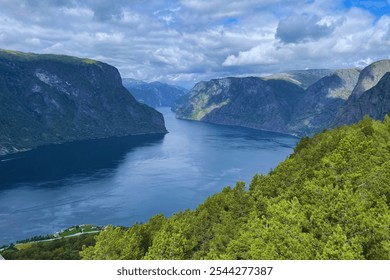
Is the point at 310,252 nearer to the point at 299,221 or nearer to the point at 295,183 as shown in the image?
the point at 299,221

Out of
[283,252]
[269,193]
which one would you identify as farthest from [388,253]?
[269,193]

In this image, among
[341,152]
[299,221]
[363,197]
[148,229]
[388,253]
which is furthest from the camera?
[148,229]

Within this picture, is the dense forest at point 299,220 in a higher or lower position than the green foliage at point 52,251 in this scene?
higher

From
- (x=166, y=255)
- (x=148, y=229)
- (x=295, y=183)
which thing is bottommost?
(x=148, y=229)

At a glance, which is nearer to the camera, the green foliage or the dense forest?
the dense forest

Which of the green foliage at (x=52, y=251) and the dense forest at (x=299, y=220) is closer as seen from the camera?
the dense forest at (x=299, y=220)

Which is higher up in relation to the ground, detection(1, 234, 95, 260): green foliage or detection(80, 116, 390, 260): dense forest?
detection(80, 116, 390, 260): dense forest

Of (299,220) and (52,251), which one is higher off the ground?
(299,220)
